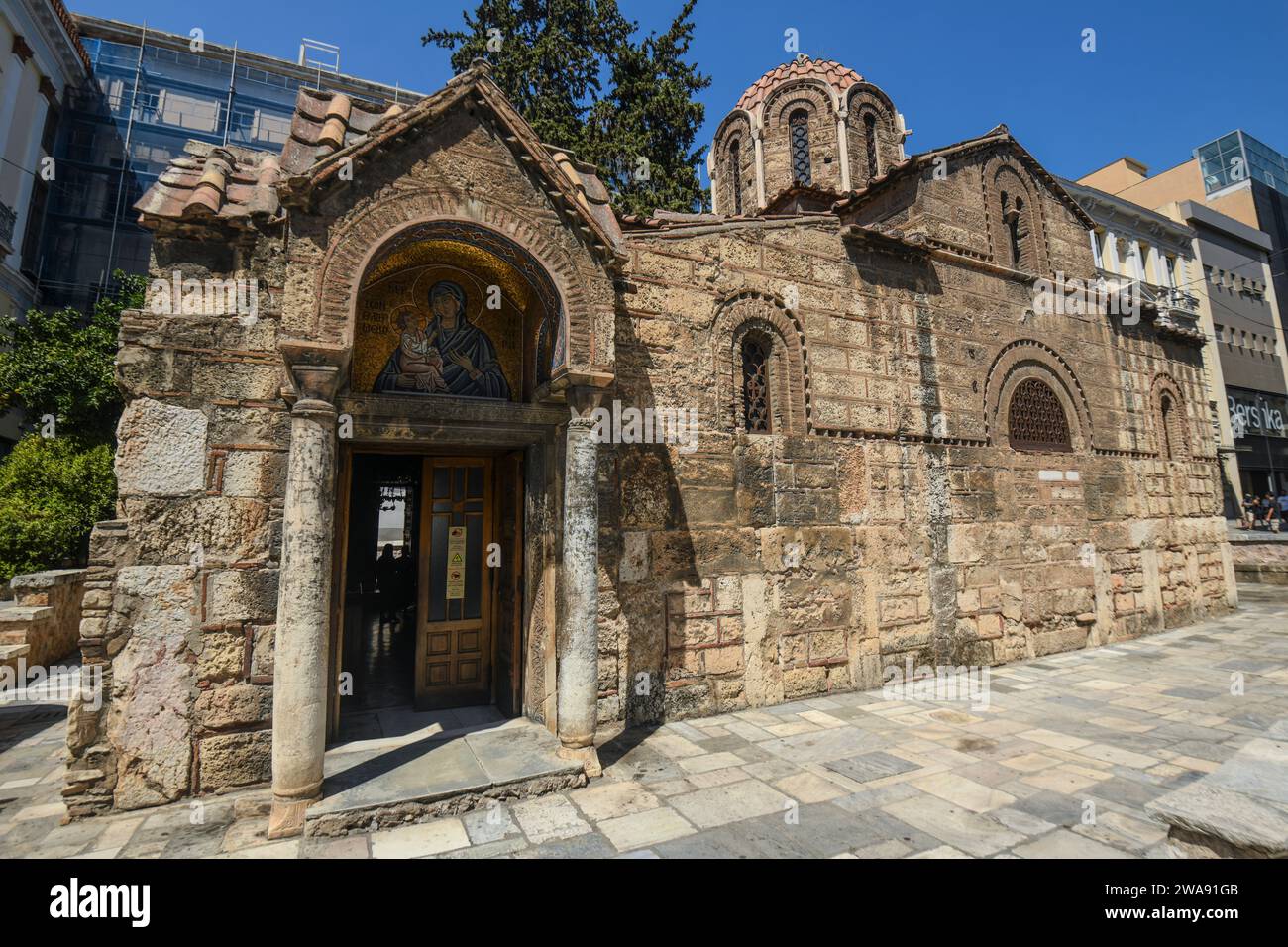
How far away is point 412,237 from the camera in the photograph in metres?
4.69

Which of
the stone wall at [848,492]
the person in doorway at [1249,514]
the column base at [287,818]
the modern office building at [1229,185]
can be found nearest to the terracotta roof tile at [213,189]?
the stone wall at [848,492]

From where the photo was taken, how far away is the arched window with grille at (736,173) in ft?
43.5

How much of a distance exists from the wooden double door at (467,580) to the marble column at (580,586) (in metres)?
1.07

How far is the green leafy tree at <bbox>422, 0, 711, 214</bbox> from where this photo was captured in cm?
1425

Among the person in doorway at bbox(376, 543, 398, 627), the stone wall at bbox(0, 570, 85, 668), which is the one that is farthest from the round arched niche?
the person in doorway at bbox(376, 543, 398, 627)

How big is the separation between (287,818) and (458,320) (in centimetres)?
413

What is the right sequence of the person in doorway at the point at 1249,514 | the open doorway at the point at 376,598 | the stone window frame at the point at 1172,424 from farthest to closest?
the person in doorway at the point at 1249,514 < the stone window frame at the point at 1172,424 < the open doorway at the point at 376,598

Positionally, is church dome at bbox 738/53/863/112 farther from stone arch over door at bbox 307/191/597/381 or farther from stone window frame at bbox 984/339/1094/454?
stone arch over door at bbox 307/191/597/381

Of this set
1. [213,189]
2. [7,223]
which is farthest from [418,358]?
[7,223]

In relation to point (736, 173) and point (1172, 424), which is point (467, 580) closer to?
point (736, 173)

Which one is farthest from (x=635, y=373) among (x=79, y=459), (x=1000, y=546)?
(x=79, y=459)

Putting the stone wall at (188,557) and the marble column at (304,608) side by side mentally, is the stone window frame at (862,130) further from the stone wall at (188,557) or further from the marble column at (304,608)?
the marble column at (304,608)
